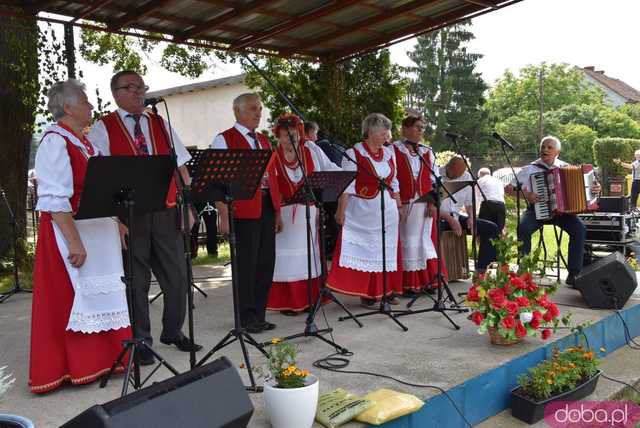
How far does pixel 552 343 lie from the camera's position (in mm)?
4773

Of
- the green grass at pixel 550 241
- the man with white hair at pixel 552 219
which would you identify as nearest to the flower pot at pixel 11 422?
the green grass at pixel 550 241

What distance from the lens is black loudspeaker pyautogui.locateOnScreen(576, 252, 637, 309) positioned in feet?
19.0

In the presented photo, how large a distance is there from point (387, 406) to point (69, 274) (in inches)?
81.6

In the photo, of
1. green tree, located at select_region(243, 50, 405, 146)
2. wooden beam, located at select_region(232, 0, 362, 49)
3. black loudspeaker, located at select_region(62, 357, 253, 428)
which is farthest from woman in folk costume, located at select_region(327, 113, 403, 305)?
green tree, located at select_region(243, 50, 405, 146)

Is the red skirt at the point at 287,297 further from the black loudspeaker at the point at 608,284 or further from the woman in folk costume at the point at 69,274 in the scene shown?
A: the black loudspeaker at the point at 608,284

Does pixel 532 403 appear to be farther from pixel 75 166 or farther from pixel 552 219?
pixel 552 219

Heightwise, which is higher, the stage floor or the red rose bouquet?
the red rose bouquet

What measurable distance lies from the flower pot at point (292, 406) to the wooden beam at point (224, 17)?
14.4 ft

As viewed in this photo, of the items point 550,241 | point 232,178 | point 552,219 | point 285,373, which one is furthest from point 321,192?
point 550,241

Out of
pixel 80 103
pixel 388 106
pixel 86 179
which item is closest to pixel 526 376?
pixel 86 179

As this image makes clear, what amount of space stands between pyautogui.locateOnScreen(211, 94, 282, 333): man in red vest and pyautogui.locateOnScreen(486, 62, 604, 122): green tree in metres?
49.2

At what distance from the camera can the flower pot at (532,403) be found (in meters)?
3.98

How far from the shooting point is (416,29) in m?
7.41

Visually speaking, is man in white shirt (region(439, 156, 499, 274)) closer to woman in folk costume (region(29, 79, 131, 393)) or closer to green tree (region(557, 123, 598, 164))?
woman in folk costume (region(29, 79, 131, 393))
